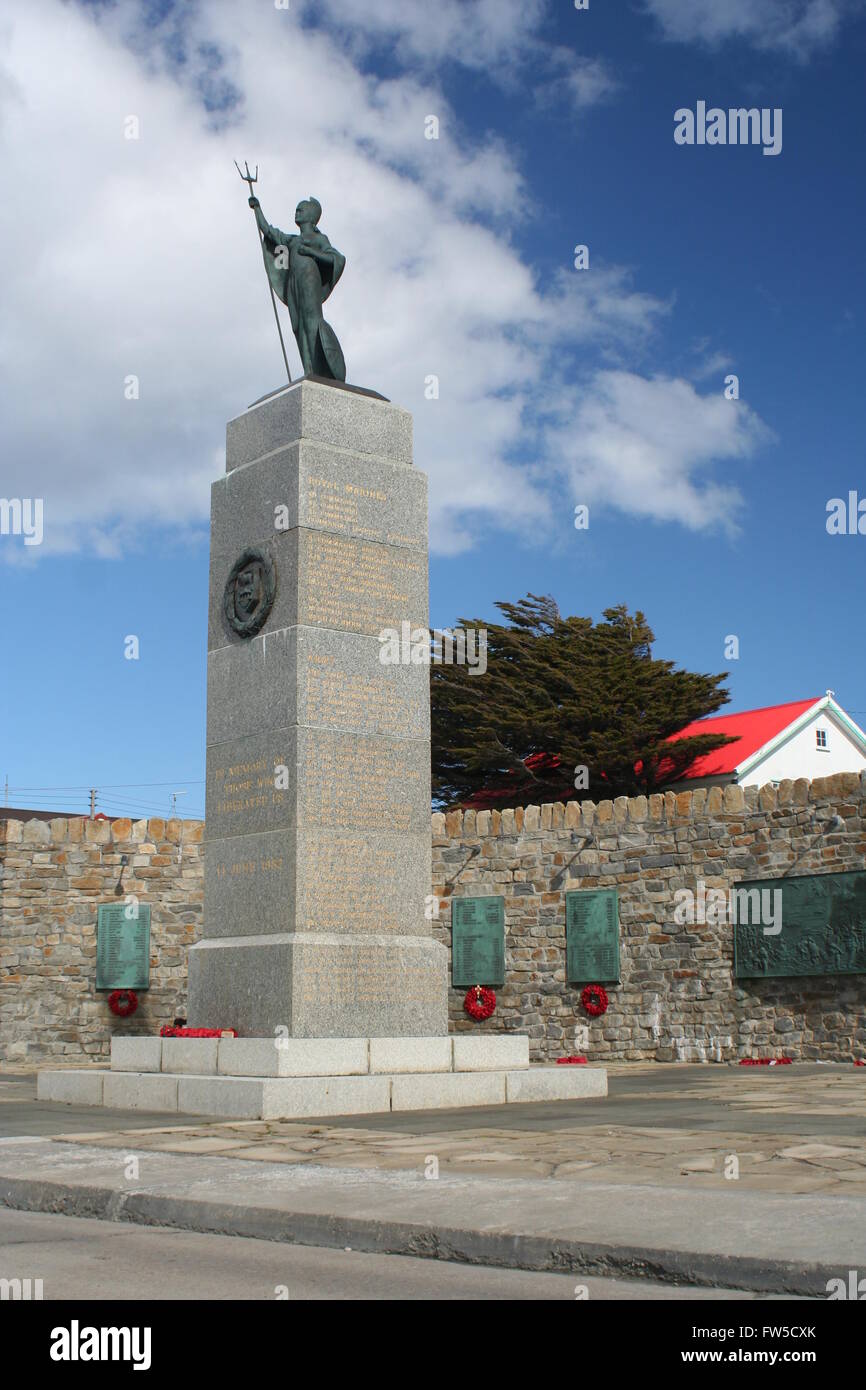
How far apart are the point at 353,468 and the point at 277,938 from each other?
12.1 ft

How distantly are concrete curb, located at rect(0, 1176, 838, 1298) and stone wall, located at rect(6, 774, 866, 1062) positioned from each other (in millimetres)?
11348

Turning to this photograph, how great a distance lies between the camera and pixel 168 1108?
9828 millimetres

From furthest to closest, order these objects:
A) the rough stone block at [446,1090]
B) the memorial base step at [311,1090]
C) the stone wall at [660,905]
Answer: the stone wall at [660,905]
the rough stone block at [446,1090]
the memorial base step at [311,1090]

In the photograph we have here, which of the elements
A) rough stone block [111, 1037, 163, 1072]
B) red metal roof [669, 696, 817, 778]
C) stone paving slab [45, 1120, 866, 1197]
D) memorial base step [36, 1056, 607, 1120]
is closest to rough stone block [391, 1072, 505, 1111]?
memorial base step [36, 1056, 607, 1120]

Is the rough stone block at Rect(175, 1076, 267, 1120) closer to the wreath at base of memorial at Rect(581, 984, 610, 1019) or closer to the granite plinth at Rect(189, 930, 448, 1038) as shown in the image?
the granite plinth at Rect(189, 930, 448, 1038)

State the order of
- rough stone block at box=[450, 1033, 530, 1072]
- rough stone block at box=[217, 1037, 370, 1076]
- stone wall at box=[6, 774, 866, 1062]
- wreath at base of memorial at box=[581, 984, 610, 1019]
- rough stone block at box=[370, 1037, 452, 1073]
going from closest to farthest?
rough stone block at box=[217, 1037, 370, 1076]
rough stone block at box=[370, 1037, 452, 1073]
rough stone block at box=[450, 1033, 530, 1072]
stone wall at box=[6, 774, 866, 1062]
wreath at base of memorial at box=[581, 984, 610, 1019]

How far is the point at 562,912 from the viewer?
1850cm

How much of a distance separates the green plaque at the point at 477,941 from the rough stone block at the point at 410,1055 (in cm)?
859

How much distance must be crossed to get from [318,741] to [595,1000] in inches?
342

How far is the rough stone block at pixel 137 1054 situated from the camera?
1050cm

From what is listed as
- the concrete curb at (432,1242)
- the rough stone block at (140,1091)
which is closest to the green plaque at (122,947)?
the rough stone block at (140,1091)

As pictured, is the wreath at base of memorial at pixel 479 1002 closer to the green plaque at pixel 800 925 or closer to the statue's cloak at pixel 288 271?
the green plaque at pixel 800 925

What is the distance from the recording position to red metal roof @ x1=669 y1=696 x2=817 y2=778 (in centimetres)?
3583
